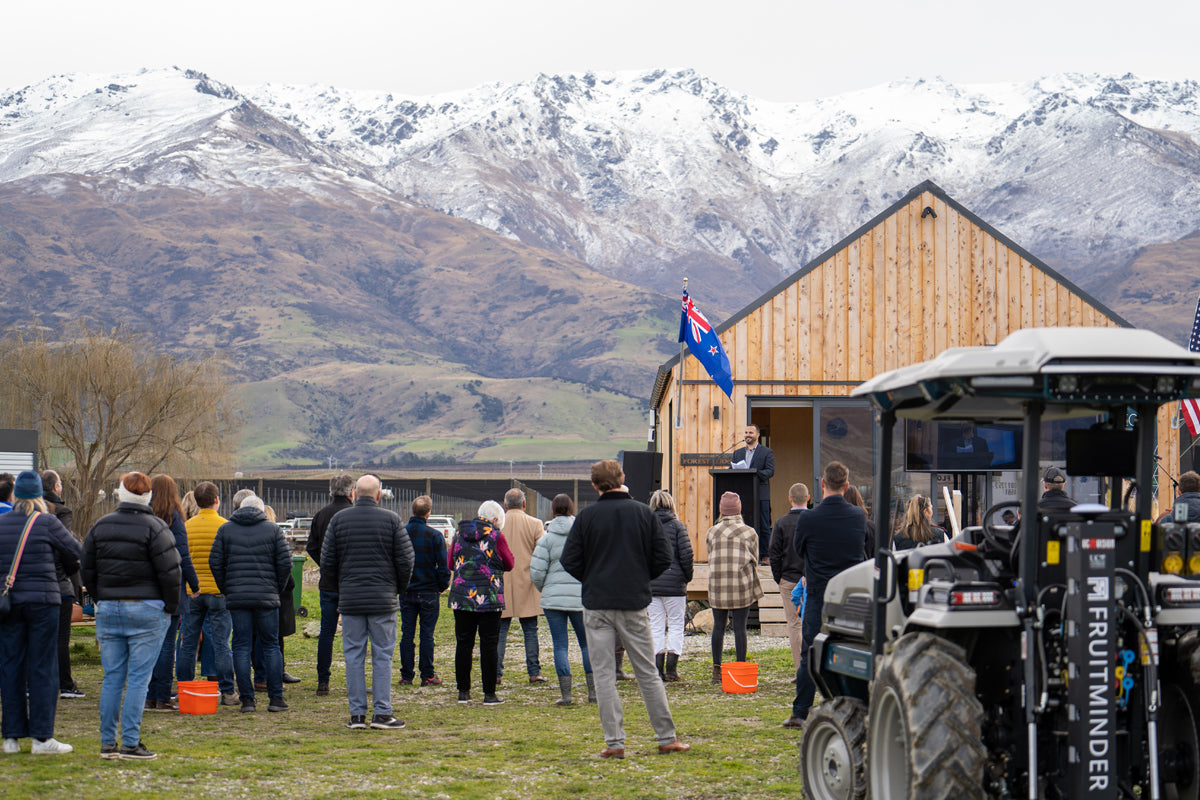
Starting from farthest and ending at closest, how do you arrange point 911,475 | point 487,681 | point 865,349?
point 865,349 → point 911,475 → point 487,681

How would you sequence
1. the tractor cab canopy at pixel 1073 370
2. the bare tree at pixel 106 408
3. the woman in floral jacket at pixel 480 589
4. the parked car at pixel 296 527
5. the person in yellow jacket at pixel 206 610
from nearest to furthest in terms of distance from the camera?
the tractor cab canopy at pixel 1073 370
the person in yellow jacket at pixel 206 610
the woman in floral jacket at pixel 480 589
the bare tree at pixel 106 408
the parked car at pixel 296 527

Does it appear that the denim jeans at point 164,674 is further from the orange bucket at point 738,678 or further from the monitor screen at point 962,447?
the monitor screen at point 962,447

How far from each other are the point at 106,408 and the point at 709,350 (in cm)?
2690

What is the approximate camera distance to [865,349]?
64.8 feet

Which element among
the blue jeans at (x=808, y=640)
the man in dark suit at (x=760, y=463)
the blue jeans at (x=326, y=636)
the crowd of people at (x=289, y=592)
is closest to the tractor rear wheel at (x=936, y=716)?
the crowd of people at (x=289, y=592)

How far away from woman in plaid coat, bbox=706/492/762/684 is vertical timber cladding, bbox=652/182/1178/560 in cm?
798

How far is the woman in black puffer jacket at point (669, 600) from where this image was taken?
36.7ft

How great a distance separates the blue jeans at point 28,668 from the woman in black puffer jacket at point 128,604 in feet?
1.12

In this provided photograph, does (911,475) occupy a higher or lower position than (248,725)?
higher

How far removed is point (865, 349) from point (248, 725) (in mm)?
12697

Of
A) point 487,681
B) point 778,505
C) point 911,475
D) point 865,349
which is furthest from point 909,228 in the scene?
point 487,681

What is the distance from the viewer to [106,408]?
39688mm

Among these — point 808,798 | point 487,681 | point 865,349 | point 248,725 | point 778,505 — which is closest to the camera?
point 808,798

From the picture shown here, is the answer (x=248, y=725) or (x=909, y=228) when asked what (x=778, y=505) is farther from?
(x=248, y=725)
